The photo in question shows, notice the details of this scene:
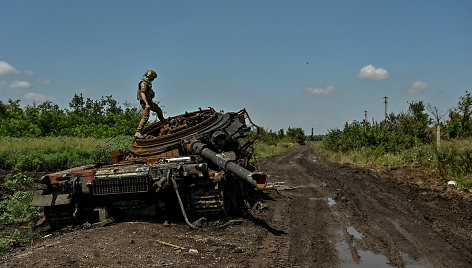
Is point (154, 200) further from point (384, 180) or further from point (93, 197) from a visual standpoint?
point (384, 180)

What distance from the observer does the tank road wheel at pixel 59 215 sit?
698 cm

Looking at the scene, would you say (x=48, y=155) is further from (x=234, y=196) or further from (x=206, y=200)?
(x=206, y=200)

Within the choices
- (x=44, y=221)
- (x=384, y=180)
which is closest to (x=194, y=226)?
(x=44, y=221)

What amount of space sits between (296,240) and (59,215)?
418 centimetres

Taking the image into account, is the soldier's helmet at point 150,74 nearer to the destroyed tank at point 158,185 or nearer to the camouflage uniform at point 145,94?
the camouflage uniform at point 145,94

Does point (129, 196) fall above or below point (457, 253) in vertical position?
above

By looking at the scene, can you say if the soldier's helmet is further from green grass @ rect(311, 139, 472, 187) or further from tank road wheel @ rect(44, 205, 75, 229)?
green grass @ rect(311, 139, 472, 187)

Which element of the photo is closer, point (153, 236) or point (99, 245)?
point (99, 245)

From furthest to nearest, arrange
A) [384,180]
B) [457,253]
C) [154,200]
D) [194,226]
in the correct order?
[384,180], [154,200], [194,226], [457,253]

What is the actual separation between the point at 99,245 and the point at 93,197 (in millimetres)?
1652

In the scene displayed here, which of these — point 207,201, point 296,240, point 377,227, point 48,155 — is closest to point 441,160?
point 377,227

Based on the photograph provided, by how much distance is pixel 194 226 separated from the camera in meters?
6.55

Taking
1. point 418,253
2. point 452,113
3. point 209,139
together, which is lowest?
point 418,253

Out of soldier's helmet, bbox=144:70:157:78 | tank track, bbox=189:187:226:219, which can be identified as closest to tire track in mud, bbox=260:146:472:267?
tank track, bbox=189:187:226:219
